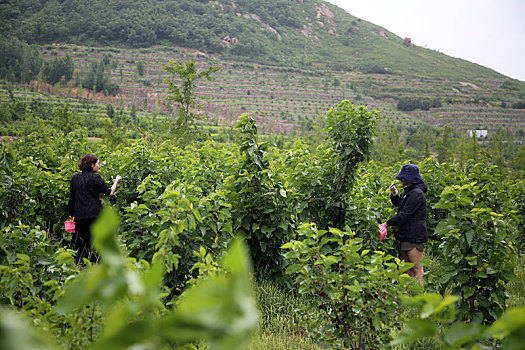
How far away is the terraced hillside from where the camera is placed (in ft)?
169

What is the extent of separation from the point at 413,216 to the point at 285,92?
63.3m

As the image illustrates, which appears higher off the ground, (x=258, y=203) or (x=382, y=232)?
(x=258, y=203)

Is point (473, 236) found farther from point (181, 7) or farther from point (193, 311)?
point (181, 7)

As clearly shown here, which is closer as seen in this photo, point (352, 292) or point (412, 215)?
point (352, 292)

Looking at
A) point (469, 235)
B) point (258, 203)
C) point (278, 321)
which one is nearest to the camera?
point (469, 235)

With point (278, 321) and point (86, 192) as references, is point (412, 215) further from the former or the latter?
point (86, 192)

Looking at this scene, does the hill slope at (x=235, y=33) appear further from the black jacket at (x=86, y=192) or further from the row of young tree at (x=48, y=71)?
the black jacket at (x=86, y=192)

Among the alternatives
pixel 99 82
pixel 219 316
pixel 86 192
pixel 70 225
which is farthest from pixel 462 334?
pixel 99 82

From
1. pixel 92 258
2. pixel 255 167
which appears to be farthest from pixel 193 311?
pixel 92 258

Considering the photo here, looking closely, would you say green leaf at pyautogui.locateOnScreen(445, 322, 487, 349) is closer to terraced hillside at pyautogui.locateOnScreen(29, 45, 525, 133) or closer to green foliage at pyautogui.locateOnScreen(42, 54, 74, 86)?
terraced hillside at pyautogui.locateOnScreen(29, 45, 525, 133)

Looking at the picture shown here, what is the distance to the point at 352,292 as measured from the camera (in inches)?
92.7

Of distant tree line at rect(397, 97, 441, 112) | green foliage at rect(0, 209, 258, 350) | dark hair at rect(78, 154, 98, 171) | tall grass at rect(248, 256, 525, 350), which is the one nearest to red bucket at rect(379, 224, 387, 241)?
tall grass at rect(248, 256, 525, 350)

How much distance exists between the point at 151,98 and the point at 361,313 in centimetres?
5535

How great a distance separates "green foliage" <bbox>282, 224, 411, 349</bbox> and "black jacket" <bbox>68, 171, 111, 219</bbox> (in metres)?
3.41
